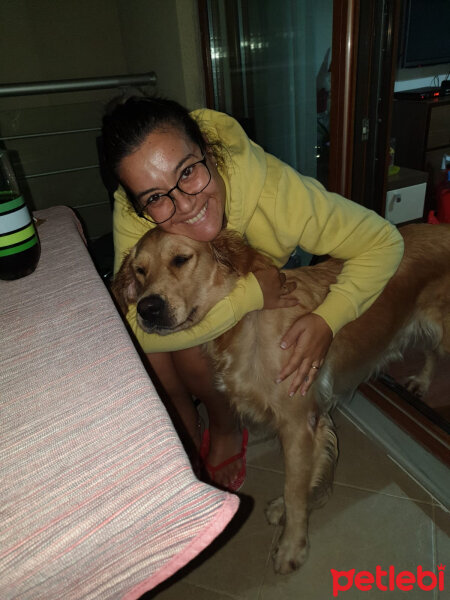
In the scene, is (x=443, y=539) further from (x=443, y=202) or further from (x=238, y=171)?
(x=443, y=202)

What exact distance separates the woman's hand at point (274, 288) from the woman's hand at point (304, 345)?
7 cm

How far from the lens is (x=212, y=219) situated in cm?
92

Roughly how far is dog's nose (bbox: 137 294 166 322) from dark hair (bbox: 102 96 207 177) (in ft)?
0.99

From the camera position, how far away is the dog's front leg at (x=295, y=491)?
1.02 metres

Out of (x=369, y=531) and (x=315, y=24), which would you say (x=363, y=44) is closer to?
(x=315, y=24)

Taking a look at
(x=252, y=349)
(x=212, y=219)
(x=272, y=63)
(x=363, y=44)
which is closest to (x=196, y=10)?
(x=272, y=63)

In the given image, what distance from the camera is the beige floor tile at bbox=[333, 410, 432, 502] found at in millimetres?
1198

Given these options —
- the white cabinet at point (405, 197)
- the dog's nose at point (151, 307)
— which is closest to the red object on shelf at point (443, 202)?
the white cabinet at point (405, 197)

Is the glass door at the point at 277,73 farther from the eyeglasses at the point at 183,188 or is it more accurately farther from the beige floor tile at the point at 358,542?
the beige floor tile at the point at 358,542

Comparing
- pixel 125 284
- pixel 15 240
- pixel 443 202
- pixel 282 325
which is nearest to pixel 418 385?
pixel 282 325

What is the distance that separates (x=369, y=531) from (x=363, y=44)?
56.4 inches

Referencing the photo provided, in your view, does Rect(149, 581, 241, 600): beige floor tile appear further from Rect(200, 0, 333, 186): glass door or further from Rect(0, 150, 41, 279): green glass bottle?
Rect(200, 0, 333, 186): glass door

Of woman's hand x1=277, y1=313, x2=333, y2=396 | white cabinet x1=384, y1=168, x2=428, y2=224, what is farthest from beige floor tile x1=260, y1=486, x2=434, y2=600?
white cabinet x1=384, y1=168, x2=428, y2=224

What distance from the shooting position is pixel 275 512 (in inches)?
45.3
